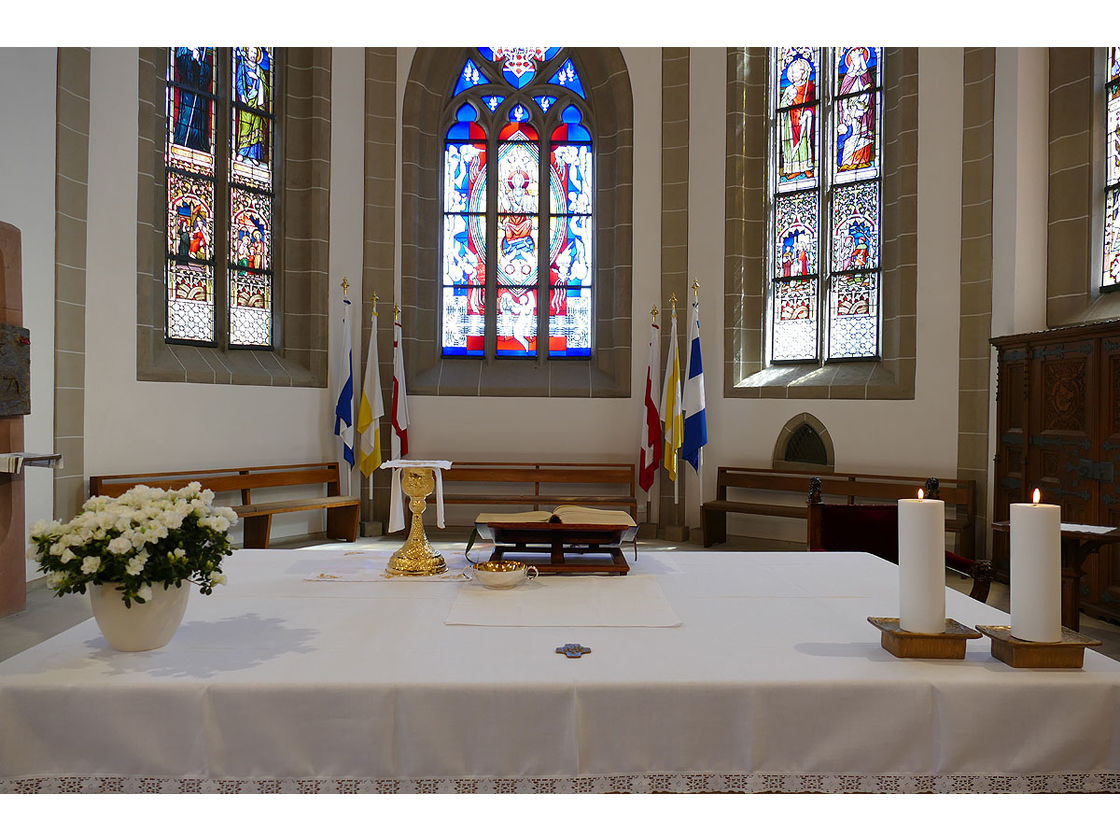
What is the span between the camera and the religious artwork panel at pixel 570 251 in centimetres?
906

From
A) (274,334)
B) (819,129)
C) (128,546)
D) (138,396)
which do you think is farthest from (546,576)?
(819,129)

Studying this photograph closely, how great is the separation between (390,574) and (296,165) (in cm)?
679

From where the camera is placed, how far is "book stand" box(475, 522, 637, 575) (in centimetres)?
266

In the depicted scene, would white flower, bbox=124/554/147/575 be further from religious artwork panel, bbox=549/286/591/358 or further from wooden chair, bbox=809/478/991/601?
religious artwork panel, bbox=549/286/591/358

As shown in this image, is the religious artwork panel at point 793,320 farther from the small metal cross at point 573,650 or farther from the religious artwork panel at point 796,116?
the small metal cross at point 573,650

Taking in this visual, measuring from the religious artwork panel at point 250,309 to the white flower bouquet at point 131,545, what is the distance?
662cm

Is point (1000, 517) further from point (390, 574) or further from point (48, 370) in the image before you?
point (48, 370)

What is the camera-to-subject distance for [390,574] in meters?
2.62

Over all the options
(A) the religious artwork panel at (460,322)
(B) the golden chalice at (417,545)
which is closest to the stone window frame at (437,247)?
(A) the religious artwork panel at (460,322)

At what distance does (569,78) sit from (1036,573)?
841 centimetres

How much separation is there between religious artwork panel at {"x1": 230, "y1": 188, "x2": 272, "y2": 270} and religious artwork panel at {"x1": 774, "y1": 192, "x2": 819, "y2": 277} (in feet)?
16.7

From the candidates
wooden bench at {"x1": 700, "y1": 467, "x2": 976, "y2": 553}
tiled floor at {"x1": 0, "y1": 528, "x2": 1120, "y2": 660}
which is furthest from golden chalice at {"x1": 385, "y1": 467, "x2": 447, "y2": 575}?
wooden bench at {"x1": 700, "y1": 467, "x2": 976, "y2": 553}

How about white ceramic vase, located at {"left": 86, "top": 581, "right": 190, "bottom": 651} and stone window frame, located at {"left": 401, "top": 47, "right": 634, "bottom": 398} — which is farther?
stone window frame, located at {"left": 401, "top": 47, "right": 634, "bottom": 398}

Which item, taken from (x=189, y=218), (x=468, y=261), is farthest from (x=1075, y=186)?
(x=189, y=218)
